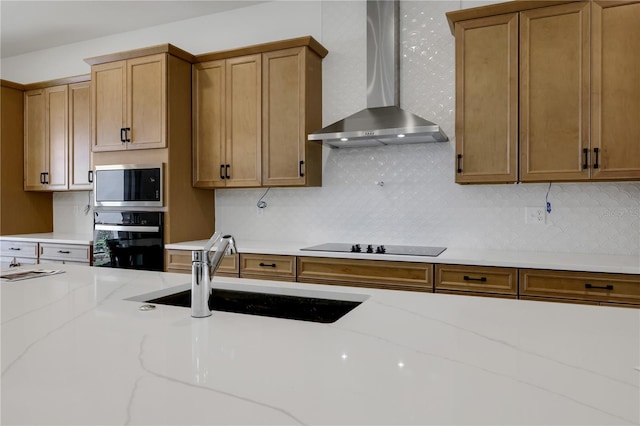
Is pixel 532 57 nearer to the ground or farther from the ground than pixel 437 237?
farther from the ground

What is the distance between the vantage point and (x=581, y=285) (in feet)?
7.93

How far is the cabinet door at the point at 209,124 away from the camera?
3.71 m

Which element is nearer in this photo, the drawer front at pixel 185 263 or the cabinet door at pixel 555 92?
the cabinet door at pixel 555 92

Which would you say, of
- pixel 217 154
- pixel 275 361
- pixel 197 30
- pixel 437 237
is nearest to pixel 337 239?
pixel 437 237

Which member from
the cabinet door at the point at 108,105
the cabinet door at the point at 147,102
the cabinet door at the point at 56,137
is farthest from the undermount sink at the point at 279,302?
the cabinet door at the point at 56,137

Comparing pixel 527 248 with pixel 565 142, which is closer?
pixel 565 142

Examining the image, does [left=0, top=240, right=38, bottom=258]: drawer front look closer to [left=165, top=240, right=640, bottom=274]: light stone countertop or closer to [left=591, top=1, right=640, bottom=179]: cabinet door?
[left=165, top=240, right=640, bottom=274]: light stone countertop

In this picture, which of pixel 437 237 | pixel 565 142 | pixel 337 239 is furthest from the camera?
pixel 337 239

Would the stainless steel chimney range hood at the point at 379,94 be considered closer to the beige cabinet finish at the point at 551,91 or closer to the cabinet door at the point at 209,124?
the beige cabinet finish at the point at 551,91

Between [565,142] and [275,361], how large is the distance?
8.19 ft

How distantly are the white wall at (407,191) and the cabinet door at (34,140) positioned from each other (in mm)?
2008

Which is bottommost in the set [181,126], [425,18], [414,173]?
Answer: [414,173]

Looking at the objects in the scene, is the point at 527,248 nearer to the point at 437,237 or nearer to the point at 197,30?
the point at 437,237

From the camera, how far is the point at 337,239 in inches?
145
